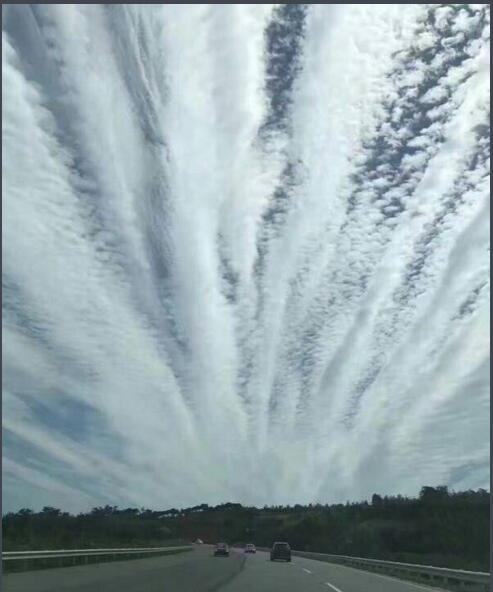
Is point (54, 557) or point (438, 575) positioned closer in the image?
point (438, 575)

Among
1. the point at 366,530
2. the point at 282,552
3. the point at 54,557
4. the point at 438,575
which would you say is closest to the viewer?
the point at 438,575

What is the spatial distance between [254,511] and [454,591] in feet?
436

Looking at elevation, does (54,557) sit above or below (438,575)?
above

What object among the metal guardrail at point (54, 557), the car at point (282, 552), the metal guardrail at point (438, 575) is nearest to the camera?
the metal guardrail at point (438, 575)

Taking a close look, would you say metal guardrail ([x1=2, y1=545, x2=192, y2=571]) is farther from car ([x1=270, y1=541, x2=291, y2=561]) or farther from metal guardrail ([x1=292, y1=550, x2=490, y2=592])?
metal guardrail ([x1=292, y1=550, x2=490, y2=592])

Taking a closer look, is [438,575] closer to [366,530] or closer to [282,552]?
[282,552]

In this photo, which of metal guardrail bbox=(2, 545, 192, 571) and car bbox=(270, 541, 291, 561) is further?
car bbox=(270, 541, 291, 561)

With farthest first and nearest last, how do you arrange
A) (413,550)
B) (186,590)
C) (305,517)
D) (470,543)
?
(305,517) < (413,550) < (470,543) < (186,590)

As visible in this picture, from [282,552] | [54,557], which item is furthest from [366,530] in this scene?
[54,557]

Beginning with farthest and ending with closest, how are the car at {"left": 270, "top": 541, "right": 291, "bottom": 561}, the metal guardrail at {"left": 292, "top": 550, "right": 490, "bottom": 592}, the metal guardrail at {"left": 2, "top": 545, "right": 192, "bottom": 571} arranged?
the car at {"left": 270, "top": 541, "right": 291, "bottom": 561} < the metal guardrail at {"left": 2, "top": 545, "right": 192, "bottom": 571} < the metal guardrail at {"left": 292, "top": 550, "right": 490, "bottom": 592}

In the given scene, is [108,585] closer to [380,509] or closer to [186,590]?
[186,590]

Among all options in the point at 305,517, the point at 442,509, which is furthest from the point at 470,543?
the point at 305,517

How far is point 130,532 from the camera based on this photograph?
97625 millimetres

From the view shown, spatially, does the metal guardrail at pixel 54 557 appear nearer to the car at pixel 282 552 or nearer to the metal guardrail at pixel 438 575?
the car at pixel 282 552
